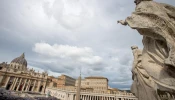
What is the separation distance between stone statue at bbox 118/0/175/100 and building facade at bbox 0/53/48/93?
209 ft

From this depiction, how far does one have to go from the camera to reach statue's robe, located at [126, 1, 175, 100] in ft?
10.7

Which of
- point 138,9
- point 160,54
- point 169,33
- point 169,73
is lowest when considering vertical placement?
point 169,73

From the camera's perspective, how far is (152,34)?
373 centimetres

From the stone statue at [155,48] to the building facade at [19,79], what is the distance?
6367 centimetres

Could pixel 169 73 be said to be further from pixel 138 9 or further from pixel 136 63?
pixel 138 9

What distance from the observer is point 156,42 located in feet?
12.8

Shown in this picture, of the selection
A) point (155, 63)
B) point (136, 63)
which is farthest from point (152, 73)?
point (136, 63)

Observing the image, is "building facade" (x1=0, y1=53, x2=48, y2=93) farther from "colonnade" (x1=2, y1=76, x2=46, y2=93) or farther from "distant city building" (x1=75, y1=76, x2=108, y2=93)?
"distant city building" (x1=75, y1=76, x2=108, y2=93)

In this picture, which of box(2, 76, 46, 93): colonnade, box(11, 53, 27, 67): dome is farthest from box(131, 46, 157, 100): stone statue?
box(11, 53, 27, 67): dome

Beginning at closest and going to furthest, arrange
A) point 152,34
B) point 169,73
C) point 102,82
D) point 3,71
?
point 169,73, point 152,34, point 3,71, point 102,82

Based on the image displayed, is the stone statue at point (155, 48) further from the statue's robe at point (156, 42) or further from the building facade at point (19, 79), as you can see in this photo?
the building facade at point (19, 79)

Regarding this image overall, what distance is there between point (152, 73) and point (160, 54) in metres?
0.68

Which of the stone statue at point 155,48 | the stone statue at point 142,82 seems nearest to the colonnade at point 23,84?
the stone statue at point 142,82

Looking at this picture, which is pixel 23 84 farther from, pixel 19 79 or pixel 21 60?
pixel 21 60
